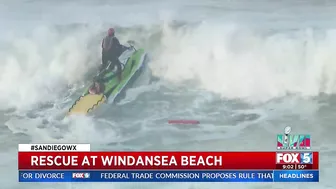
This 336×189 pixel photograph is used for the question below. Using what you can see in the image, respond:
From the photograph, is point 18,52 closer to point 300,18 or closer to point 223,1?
point 223,1

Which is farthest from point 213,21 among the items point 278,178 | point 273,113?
point 278,178

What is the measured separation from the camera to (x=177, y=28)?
2.25 metres

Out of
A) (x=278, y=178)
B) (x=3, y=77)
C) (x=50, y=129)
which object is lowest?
(x=278, y=178)

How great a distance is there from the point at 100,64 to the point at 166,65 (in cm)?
25

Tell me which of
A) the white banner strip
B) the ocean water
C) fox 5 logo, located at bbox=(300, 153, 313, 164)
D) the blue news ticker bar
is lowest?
the blue news ticker bar

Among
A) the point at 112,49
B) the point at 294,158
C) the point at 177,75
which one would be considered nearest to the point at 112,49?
the point at 112,49

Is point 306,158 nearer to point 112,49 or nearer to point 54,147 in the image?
point 112,49

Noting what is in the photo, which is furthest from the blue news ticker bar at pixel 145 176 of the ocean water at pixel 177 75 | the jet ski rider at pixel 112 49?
the jet ski rider at pixel 112 49

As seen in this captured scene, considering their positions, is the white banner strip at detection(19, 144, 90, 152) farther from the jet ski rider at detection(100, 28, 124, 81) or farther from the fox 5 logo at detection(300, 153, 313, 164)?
the fox 5 logo at detection(300, 153, 313, 164)

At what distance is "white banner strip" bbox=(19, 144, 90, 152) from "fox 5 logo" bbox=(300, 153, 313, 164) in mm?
801

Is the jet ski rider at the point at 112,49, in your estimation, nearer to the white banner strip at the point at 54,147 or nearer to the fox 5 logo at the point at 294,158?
the white banner strip at the point at 54,147

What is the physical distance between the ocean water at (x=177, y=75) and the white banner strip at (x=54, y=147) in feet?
Answer: 0.07

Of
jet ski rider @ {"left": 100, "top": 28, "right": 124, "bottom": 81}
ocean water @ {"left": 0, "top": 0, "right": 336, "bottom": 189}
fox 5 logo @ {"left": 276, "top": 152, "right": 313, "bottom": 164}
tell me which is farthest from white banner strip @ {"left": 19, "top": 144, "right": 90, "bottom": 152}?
fox 5 logo @ {"left": 276, "top": 152, "right": 313, "bottom": 164}

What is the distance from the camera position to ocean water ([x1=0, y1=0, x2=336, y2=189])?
224cm
